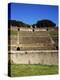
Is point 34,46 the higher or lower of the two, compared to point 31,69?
higher

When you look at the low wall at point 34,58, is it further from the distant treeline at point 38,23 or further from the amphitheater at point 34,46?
the distant treeline at point 38,23

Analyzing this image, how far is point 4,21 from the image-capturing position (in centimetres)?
267

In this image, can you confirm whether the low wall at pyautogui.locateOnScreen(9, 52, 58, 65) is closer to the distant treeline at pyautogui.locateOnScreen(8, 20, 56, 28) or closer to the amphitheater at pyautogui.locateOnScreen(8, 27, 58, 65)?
the amphitheater at pyautogui.locateOnScreen(8, 27, 58, 65)

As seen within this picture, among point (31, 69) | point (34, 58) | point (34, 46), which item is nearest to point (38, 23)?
point (34, 46)

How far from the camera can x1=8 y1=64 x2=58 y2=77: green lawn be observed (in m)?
2.74

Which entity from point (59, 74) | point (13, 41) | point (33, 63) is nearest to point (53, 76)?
point (59, 74)

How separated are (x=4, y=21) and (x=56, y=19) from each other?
713mm

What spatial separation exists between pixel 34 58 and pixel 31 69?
5.8 inches

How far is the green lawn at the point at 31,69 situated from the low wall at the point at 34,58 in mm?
51

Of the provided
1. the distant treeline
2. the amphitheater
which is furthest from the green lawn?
the distant treeline

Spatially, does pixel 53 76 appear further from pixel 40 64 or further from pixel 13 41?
pixel 13 41

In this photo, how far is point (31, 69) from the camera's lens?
282 cm

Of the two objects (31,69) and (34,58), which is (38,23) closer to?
(34,58)

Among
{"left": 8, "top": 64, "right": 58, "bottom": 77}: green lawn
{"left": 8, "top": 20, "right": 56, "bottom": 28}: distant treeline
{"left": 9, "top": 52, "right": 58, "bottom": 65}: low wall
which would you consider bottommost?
{"left": 8, "top": 64, "right": 58, "bottom": 77}: green lawn
